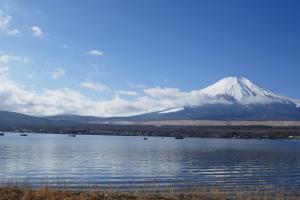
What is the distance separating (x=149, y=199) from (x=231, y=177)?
28916mm

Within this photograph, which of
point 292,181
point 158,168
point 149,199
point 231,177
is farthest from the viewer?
point 158,168

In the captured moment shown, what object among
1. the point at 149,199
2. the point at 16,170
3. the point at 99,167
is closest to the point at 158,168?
the point at 99,167

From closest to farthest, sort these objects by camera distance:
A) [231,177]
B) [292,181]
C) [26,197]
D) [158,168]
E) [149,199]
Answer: [26,197], [149,199], [292,181], [231,177], [158,168]

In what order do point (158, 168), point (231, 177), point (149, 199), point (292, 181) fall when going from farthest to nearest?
1. point (158, 168)
2. point (231, 177)
3. point (292, 181)
4. point (149, 199)

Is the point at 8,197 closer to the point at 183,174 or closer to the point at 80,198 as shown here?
the point at 80,198

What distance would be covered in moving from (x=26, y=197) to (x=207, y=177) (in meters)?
31.3

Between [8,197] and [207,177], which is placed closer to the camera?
[8,197]

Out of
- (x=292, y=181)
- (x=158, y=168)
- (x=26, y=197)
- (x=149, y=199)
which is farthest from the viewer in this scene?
(x=158, y=168)

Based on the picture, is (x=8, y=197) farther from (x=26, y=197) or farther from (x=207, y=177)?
(x=207, y=177)

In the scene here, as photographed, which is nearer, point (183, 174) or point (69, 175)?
point (69, 175)

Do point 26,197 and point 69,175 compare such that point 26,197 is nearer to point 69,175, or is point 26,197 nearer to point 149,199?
point 149,199

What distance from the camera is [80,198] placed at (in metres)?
19.1

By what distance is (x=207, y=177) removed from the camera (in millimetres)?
48438

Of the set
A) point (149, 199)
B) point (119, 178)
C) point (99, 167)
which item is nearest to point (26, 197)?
point (149, 199)
